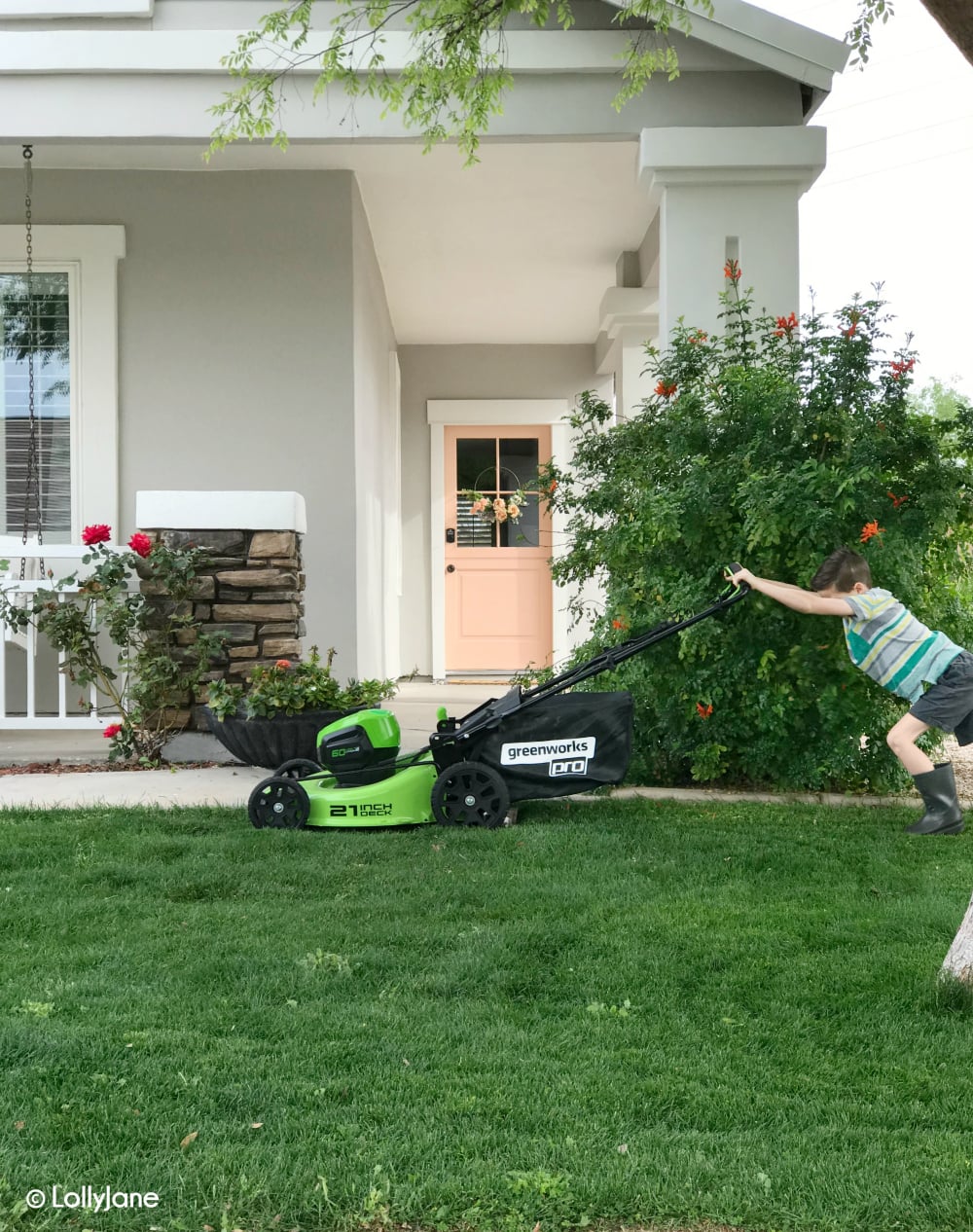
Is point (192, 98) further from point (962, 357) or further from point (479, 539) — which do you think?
point (962, 357)

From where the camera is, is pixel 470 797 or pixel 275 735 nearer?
pixel 470 797

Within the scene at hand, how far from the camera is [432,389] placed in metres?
11.8

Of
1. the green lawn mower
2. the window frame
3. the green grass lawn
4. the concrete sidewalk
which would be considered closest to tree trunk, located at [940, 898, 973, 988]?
the green grass lawn

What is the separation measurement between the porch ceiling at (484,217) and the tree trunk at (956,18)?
334cm

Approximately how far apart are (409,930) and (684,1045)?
986 millimetres

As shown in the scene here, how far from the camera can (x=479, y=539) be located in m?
11.9

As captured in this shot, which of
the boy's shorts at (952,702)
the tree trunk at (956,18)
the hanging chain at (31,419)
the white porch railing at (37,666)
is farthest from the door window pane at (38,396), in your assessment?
the tree trunk at (956,18)

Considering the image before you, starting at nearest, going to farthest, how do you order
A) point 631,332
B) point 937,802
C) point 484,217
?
point 937,802 → point 484,217 → point 631,332

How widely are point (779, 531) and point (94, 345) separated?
435cm

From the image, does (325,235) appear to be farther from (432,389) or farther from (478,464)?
(478,464)

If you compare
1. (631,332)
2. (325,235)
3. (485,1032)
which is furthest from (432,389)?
(485,1032)

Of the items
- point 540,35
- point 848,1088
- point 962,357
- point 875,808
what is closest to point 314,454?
point 540,35

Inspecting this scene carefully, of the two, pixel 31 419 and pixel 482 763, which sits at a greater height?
pixel 31 419

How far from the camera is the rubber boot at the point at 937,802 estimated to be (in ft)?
14.5
